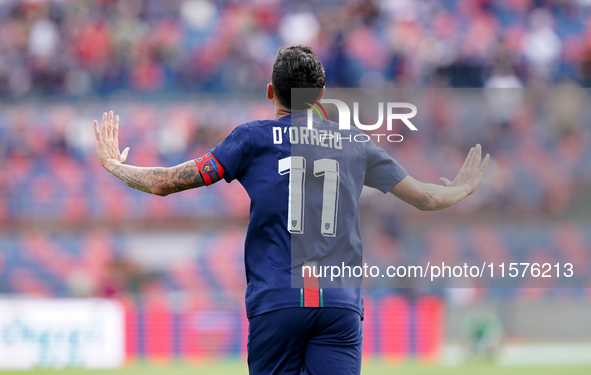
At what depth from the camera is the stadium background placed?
10.8m

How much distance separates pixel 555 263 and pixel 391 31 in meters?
6.02

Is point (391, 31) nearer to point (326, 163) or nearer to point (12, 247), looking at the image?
point (12, 247)

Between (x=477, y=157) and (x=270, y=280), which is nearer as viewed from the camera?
(x=270, y=280)

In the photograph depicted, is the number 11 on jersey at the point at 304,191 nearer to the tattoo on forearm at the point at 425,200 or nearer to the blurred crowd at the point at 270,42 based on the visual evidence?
the tattoo on forearm at the point at 425,200

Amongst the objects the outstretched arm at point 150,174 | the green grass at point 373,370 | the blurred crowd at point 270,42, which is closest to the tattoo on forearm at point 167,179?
the outstretched arm at point 150,174

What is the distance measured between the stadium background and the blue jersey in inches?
305

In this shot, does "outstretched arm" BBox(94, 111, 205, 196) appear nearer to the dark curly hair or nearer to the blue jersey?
the blue jersey

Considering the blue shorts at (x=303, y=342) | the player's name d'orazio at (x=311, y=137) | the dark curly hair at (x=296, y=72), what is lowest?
the blue shorts at (x=303, y=342)

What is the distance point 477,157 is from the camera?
3.50 meters

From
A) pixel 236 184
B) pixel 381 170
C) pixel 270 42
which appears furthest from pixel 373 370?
pixel 270 42

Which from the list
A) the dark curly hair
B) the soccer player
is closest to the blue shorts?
the soccer player

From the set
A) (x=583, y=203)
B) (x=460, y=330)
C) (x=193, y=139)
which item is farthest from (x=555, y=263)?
(x=193, y=139)

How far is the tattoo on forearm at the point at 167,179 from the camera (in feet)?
9.71

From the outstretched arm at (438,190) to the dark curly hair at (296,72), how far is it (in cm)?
67
